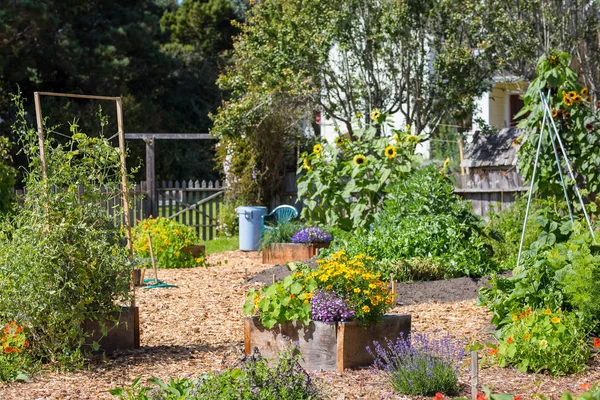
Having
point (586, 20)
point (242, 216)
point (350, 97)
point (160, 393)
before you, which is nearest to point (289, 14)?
point (350, 97)

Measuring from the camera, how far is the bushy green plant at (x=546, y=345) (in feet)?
15.2

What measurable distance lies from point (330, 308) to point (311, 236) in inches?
235

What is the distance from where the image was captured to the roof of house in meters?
13.8

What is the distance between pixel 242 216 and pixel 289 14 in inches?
147

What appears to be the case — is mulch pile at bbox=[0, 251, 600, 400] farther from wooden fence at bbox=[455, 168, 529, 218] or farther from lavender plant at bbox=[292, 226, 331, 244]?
wooden fence at bbox=[455, 168, 529, 218]

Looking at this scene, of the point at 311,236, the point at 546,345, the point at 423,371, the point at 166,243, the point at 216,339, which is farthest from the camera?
the point at 311,236

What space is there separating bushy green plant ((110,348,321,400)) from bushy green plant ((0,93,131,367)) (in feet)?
4.54

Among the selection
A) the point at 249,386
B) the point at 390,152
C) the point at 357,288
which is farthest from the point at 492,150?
the point at 249,386

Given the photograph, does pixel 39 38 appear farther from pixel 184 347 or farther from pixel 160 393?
pixel 160 393

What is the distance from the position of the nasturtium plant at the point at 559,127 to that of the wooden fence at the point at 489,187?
432 cm

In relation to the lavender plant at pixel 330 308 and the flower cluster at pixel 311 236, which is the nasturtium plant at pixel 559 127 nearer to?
the lavender plant at pixel 330 308

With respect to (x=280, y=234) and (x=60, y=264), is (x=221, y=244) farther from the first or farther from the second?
(x=60, y=264)

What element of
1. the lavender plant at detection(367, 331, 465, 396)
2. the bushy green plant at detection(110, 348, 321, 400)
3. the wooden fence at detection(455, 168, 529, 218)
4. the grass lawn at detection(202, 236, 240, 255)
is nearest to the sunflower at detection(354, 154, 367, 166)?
the wooden fence at detection(455, 168, 529, 218)

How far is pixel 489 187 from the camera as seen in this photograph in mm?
13125
